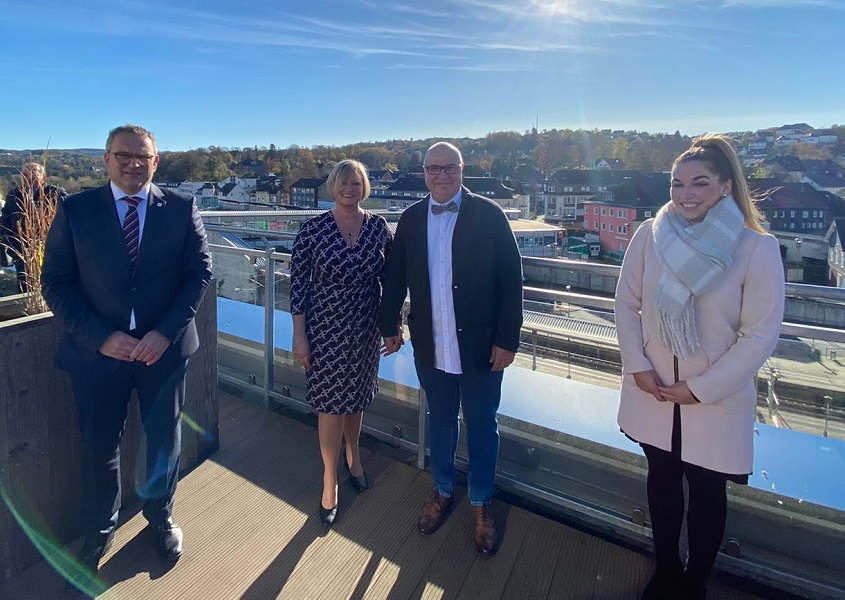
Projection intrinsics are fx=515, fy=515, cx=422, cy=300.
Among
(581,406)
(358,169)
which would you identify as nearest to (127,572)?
(358,169)

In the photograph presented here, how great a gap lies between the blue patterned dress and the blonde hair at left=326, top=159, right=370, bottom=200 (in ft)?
0.40

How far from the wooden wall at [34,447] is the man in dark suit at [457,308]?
4.44 feet

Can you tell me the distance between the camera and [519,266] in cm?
203

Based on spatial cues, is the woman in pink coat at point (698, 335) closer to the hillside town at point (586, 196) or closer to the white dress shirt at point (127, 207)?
the hillside town at point (586, 196)

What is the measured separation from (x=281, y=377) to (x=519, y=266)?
2086 mm

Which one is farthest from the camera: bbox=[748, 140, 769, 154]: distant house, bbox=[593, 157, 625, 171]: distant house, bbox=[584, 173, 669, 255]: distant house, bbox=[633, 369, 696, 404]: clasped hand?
bbox=[748, 140, 769, 154]: distant house

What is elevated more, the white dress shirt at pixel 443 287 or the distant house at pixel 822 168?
the distant house at pixel 822 168

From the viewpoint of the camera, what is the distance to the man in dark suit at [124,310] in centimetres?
190

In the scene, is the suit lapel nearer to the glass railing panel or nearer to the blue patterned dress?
the blue patterned dress

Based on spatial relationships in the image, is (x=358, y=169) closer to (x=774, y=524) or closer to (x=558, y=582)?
(x=558, y=582)

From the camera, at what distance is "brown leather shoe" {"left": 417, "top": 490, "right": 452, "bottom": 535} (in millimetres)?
2291

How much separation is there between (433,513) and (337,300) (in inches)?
41.5

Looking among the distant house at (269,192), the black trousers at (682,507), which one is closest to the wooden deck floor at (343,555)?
the black trousers at (682,507)

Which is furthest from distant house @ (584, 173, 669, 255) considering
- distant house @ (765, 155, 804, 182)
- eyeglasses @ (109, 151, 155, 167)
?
eyeglasses @ (109, 151, 155, 167)
